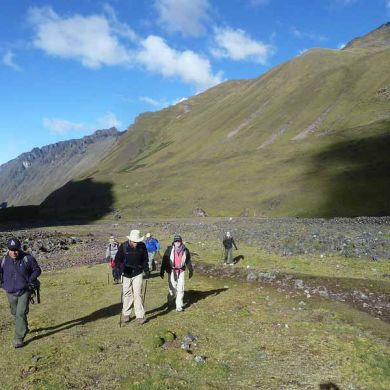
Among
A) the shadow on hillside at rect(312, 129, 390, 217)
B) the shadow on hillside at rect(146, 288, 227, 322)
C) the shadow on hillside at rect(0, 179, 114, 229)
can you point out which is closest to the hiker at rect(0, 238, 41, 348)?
the shadow on hillside at rect(146, 288, 227, 322)

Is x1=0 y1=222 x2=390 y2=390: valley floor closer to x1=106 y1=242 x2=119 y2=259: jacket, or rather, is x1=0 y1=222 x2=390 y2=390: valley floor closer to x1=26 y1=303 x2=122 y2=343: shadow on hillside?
x1=26 y1=303 x2=122 y2=343: shadow on hillside

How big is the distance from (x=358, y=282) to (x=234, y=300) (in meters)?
8.19

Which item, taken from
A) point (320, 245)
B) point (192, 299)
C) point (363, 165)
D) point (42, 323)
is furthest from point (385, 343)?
point (363, 165)

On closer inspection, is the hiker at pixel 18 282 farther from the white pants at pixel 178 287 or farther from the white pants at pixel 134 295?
the white pants at pixel 178 287

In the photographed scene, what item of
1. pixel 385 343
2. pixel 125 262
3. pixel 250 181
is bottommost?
pixel 385 343

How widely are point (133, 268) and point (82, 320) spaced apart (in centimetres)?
433

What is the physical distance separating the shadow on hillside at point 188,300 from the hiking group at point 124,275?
12.9 inches

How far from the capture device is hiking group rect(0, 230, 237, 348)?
58.1ft

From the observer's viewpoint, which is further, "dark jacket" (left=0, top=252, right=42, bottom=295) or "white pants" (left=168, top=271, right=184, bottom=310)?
"white pants" (left=168, top=271, right=184, bottom=310)

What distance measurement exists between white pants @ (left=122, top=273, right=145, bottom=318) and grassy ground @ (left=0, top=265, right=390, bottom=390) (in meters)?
0.67

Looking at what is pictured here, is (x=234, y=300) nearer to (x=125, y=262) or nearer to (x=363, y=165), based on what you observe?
(x=125, y=262)

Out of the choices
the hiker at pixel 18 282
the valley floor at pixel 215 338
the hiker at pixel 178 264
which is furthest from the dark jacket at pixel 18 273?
the hiker at pixel 178 264

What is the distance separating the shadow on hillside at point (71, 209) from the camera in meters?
142

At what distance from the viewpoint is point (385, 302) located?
2386 centimetres
